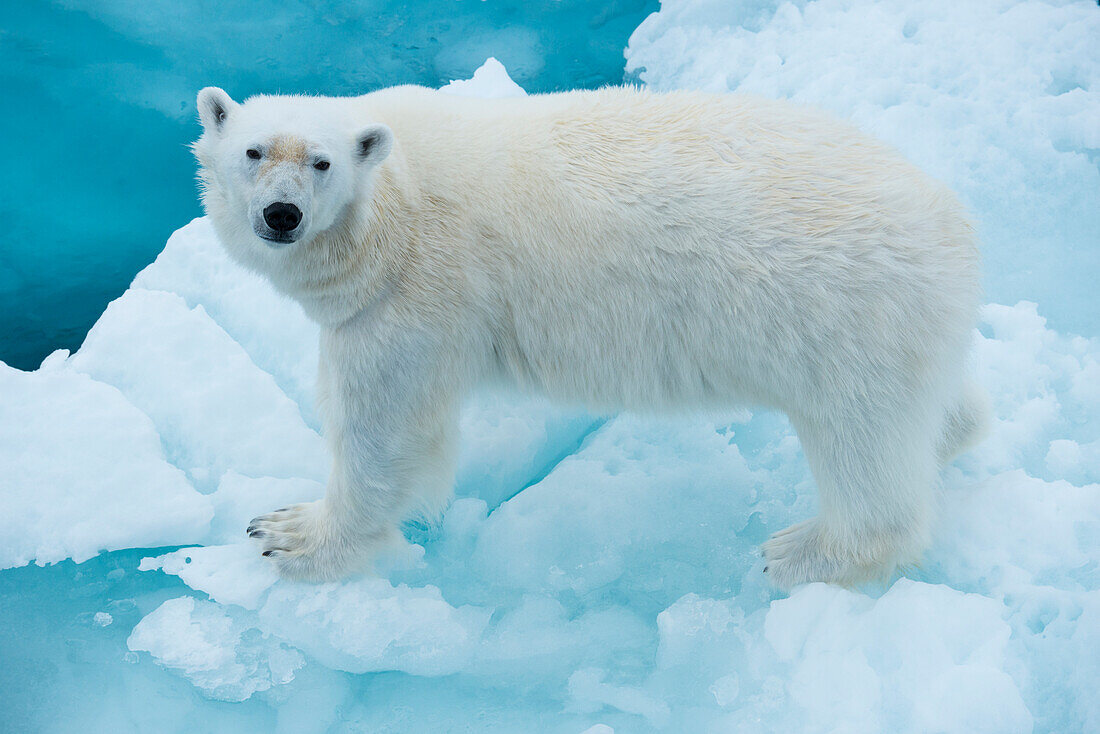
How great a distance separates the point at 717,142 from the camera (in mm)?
2592

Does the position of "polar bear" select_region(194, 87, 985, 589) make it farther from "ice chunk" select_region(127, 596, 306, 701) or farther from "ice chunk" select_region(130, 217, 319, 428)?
"ice chunk" select_region(130, 217, 319, 428)

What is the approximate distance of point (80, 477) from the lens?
3.25 meters

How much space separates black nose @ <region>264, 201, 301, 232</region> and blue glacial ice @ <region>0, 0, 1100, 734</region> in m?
1.05

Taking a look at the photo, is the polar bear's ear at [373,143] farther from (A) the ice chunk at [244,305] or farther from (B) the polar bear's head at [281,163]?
(A) the ice chunk at [244,305]

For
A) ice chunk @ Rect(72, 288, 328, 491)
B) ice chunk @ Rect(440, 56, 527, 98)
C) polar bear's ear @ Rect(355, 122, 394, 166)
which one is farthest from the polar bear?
ice chunk @ Rect(440, 56, 527, 98)

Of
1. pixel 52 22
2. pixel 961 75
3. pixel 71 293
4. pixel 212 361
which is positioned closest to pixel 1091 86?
pixel 961 75

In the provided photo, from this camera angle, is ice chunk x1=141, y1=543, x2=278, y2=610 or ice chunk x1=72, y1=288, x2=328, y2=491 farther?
ice chunk x1=72, y1=288, x2=328, y2=491

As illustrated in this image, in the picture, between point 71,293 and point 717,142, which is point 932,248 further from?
point 71,293

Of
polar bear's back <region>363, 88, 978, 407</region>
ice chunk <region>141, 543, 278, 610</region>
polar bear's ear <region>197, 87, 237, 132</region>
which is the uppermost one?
polar bear's ear <region>197, 87, 237, 132</region>

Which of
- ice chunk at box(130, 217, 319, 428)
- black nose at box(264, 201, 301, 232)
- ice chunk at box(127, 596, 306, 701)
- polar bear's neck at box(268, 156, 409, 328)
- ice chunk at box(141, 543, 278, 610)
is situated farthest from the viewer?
ice chunk at box(130, 217, 319, 428)

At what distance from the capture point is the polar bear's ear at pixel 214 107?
2.45m

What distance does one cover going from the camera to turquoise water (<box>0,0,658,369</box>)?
4.44 meters

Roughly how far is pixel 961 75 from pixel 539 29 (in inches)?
96.9

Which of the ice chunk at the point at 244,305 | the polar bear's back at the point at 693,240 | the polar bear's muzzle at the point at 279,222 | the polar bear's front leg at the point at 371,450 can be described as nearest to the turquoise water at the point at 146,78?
the ice chunk at the point at 244,305
